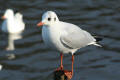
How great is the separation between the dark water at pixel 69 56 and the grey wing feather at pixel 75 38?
5760 mm

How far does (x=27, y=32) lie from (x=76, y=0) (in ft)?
13.2

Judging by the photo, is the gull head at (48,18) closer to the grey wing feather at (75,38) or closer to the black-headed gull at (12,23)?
the grey wing feather at (75,38)

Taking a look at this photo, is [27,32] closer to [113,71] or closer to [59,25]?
[113,71]

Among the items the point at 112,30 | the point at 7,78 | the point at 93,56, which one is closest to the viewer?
the point at 7,78

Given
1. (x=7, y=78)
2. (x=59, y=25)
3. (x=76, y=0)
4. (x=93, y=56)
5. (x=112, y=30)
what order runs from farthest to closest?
(x=76, y=0) → (x=112, y=30) → (x=93, y=56) → (x=7, y=78) → (x=59, y=25)

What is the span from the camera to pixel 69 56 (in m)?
14.1

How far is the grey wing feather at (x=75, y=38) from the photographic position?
22.2 feet

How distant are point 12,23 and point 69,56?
365 centimetres

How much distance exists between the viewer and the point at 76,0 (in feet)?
61.6

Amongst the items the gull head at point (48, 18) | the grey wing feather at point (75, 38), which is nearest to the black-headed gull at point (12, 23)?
the grey wing feather at point (75, 38)

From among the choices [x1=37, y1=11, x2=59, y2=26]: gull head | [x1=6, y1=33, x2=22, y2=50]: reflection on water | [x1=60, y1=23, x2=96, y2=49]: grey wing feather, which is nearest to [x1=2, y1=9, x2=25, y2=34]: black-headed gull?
[x1=6, y1=33, x2=22, y2=50]: reflection on water

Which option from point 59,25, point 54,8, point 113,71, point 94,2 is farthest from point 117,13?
point 59,25

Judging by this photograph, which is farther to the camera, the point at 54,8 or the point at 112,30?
the point at 54,8

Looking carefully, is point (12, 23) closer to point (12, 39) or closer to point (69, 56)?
point (12, 39)
